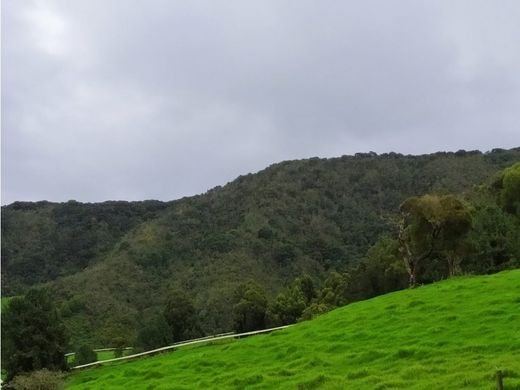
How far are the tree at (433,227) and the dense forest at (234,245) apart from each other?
34.7 feet

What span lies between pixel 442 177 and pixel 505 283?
97518 millimetres

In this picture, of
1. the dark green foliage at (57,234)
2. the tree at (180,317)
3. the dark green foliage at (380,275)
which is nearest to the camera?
the dark green foliage at (380,275)

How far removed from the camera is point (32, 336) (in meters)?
45.8

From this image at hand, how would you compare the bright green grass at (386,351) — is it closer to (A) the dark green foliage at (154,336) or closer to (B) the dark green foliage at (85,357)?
(B) the dark green foliage at (85,357)

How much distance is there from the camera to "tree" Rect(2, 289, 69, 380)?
148ft

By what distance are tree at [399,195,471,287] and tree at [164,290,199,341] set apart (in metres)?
31.0

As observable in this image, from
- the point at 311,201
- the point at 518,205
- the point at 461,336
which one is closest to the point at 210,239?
the point at 311,201

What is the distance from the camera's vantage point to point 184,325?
69000 millimetres

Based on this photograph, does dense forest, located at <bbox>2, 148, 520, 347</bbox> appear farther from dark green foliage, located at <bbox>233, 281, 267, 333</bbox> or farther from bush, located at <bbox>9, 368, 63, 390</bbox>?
bush, located at <bbox>9, 368, 63, 390</bbox>

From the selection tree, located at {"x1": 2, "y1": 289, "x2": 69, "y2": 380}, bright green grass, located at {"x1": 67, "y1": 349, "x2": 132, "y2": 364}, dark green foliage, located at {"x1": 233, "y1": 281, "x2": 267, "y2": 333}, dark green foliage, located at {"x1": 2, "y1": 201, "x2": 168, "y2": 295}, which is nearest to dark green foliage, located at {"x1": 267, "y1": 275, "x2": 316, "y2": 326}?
dark green foliage, located at {"x1": 233, "y1": 281, "x2": 267, "y2": 333}

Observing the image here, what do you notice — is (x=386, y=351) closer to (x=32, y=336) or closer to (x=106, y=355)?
(x=32, y=336)

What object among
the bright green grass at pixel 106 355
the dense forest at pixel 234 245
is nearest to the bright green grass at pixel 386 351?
the dense forest at pixel 234 245

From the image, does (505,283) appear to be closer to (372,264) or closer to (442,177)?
(372,264)

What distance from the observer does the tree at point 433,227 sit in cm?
4088
